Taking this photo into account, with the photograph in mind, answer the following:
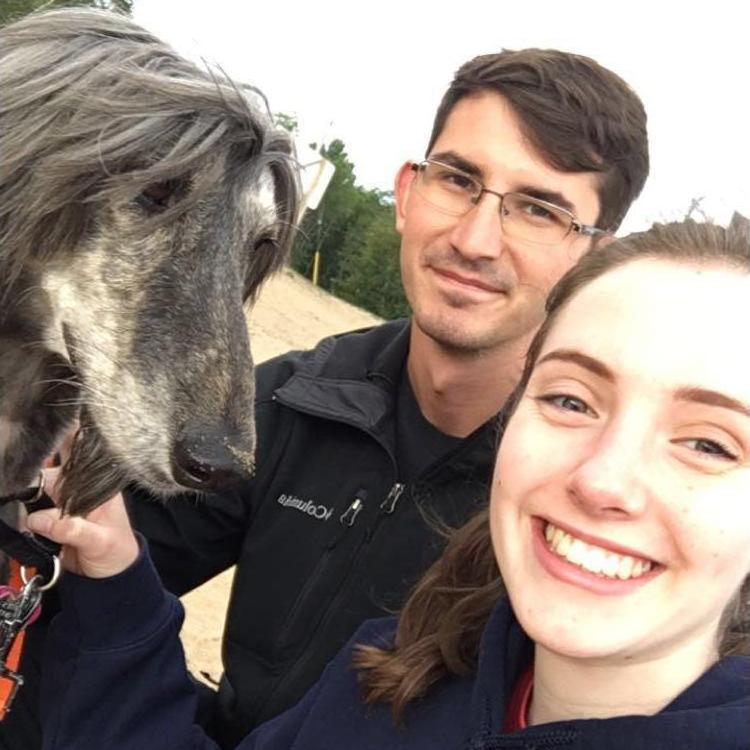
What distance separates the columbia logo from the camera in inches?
99.3

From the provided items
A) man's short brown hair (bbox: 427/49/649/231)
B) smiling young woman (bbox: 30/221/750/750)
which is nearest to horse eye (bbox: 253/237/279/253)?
man's short brown hair (bbox: 427/49/649/231)

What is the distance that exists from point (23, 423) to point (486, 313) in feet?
4.19

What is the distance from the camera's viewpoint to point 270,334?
19.1 metres

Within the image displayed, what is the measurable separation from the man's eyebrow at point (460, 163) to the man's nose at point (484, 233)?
78 millimetres

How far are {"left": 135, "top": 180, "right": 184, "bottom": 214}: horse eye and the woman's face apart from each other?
1061mm

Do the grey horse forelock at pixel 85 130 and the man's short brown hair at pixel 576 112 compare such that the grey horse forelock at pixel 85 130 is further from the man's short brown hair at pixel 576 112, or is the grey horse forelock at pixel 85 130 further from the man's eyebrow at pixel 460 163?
the man's short brown hair at pixel 576 112

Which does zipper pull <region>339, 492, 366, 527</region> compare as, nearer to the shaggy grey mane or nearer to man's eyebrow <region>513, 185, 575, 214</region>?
the shaggy grey mane

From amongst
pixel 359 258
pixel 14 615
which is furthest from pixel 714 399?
pixel 359 258

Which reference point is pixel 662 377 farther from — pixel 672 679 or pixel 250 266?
pixel 250 266

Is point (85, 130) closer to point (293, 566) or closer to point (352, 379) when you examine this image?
point (352, 379)

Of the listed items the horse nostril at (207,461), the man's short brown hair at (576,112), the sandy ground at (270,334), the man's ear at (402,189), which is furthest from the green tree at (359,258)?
the horse nostril at (207,461)

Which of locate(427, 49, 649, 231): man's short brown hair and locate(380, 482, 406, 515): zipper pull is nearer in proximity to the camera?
locate(380, 482, 406, 515): zipper pull

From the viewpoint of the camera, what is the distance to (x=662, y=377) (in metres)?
1.27

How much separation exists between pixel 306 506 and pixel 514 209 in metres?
1.02
